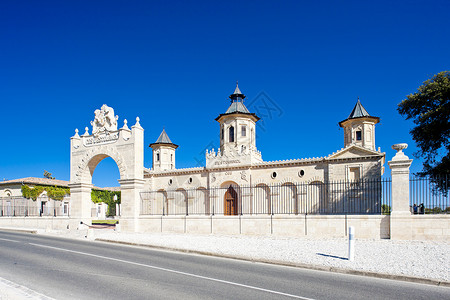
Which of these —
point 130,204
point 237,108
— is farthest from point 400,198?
point 237,108

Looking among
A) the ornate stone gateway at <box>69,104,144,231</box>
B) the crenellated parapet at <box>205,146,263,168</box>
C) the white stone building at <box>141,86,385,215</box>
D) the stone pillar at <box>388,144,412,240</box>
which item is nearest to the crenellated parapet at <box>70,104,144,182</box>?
the ornate stone gateway at <box>69,104,144,231</box>

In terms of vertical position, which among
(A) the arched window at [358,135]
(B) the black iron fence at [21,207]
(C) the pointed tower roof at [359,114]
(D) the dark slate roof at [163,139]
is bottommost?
(B) the black iron fence at [21,207]

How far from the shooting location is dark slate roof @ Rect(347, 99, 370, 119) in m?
31.9

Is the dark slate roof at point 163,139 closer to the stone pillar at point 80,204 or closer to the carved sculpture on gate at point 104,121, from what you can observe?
the carved sculpture on gate at point 104,121

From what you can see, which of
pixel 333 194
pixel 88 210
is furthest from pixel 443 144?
pixel 88 210

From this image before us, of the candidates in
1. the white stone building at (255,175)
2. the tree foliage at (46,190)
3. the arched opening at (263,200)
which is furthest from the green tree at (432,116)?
the tree foliage at (46,190)

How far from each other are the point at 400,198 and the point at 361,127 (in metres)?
19.6

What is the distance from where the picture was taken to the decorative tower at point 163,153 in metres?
41.3

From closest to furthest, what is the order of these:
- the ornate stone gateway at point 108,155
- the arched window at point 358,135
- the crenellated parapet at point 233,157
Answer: the ornate stone gateway at point 108,155
the crenellated parapet at point 233,157
the arched window at point 358,135

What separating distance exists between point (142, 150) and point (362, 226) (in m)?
14.0

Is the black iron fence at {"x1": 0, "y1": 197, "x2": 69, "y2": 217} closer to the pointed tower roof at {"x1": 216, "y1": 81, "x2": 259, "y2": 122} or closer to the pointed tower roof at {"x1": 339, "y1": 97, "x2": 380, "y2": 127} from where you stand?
the pointed tower roof at {"x1": 216, "y1": 81, "x2": 259, "y2": 122}

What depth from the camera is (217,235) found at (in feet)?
57.2

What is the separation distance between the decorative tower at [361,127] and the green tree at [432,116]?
8534mm

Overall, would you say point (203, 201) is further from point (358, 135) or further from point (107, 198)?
point (107, 198)
